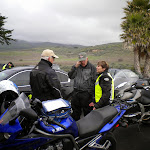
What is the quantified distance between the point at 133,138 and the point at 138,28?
38.6 ft

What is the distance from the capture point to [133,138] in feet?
12.9

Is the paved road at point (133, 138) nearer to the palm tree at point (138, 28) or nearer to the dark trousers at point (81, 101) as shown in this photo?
the dark trousers at point (81, 101)

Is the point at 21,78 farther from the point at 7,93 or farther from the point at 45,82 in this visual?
the point at 7,93

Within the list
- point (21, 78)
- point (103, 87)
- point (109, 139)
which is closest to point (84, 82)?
point (103, 87)

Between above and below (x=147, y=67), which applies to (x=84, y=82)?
above

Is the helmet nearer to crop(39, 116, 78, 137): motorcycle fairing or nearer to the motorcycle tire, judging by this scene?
crop(39, 116, 78, 137): motorcycle fairing

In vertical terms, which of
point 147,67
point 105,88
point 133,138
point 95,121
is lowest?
point 133,138

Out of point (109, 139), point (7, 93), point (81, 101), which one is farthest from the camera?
point (81, 101)

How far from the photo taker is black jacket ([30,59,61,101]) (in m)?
3.02

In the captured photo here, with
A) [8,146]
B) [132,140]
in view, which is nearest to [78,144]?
[8,146]

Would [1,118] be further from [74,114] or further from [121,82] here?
[121,82]

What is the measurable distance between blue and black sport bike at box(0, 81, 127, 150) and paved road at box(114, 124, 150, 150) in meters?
1.30

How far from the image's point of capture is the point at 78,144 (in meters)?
2.34

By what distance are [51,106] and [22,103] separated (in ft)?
1.22
